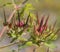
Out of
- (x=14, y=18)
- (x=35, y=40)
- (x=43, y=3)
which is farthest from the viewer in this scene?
(x=43, y=3)

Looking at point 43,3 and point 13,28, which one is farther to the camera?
point 43,3

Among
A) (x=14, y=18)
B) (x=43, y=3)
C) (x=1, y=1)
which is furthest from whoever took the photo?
(x=43, y=3)

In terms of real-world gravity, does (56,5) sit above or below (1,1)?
below

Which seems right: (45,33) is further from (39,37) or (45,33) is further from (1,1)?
(1,1)

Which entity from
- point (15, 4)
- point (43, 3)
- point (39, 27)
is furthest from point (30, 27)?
point (43, 3)

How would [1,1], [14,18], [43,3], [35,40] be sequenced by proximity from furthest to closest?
[43,3] < [1,1] < [14,18] < [35,40]

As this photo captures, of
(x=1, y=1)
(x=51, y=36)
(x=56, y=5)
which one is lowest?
(x=56, y=5)

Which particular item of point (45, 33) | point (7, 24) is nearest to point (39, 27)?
point (45, 33)

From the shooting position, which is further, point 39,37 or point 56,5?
point 56,5

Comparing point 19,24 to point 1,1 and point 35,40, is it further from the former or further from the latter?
point 1,1
